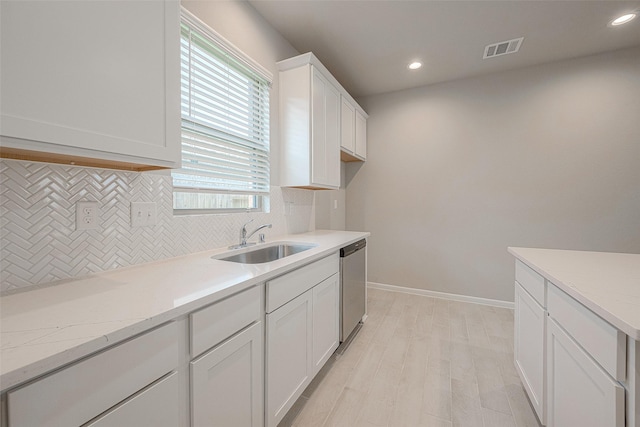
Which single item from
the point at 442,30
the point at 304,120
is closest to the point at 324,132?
the point at 304,120

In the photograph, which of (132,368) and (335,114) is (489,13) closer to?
(335,114)

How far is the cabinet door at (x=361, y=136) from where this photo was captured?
11.2 ft

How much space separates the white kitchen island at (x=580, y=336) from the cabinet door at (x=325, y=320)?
3.92 feet

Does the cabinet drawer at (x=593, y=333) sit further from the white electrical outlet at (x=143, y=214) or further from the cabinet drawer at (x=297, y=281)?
the white electrical outlet at (x=143, y=214)

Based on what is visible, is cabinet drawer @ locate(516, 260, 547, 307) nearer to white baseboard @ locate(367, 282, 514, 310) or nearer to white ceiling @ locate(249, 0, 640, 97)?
white baseboard @ locate(367, 282, 514, 310)

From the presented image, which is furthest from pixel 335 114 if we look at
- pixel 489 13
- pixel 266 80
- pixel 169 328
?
pixel 169 328

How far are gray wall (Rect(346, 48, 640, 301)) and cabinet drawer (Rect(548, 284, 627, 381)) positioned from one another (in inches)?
88.4

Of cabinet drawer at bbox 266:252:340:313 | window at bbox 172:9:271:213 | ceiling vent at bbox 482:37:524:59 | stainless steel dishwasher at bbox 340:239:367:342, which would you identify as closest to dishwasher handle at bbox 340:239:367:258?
stainless steel dishwasher at bbox 340:239:367:342

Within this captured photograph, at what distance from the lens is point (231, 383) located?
39.9 inches

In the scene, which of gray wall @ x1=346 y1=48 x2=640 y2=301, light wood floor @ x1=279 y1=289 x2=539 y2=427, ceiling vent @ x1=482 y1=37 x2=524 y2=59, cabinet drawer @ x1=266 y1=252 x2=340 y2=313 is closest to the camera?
cabinet drawer @ x1=266 y1=252 x2=340 y2=313

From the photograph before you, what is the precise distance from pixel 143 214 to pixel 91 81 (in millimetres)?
655

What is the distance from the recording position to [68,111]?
767 millimetres

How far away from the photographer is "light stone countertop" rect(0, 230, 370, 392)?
1.76ft

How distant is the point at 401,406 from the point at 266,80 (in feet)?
8.42
